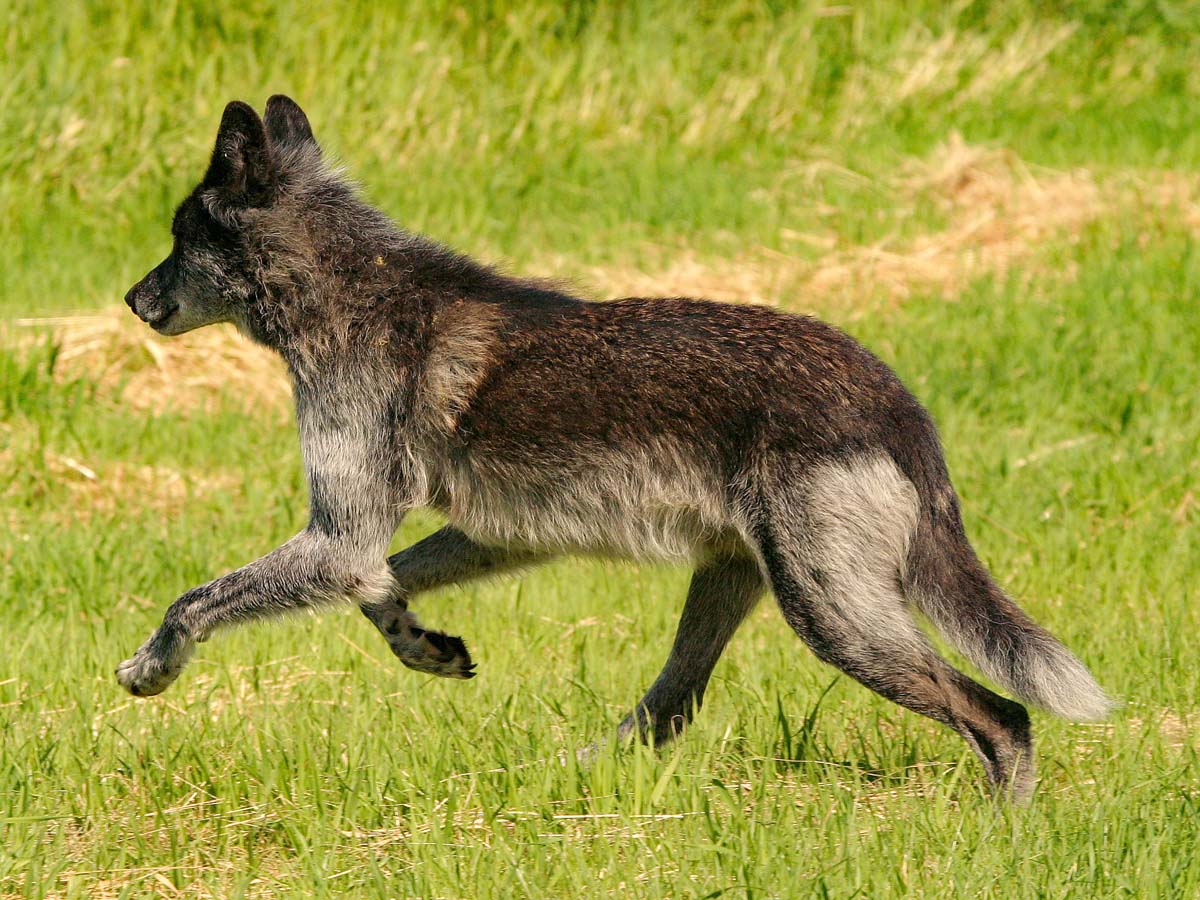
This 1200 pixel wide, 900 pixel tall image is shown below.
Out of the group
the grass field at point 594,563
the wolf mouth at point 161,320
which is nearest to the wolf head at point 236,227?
the wolf mouth at point 161,320

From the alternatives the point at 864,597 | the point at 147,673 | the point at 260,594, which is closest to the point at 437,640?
the point at 260,594

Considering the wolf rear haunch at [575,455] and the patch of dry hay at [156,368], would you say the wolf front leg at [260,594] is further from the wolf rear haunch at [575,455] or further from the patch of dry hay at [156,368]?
the patch of dry hay at [156,368]

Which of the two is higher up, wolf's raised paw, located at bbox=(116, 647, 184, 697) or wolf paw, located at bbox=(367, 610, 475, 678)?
wolf paw, located at bbox=(367, 610, 475, 678)

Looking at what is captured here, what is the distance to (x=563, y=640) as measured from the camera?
22.3ft

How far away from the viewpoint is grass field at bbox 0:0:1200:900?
449 cm

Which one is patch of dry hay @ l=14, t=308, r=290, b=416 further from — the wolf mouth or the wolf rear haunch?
the wolf rear haunch

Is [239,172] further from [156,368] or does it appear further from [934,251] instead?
[934,251]

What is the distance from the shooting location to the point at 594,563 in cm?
787

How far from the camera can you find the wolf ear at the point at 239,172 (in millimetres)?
5594

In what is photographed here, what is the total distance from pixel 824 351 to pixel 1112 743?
155 centimetres

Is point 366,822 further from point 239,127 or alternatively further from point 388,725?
point 239,127

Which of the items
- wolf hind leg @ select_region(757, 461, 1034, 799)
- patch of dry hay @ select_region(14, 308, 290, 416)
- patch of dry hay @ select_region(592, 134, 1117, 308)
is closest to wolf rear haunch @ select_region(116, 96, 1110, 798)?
wolf hind leg @ select_region(757, 461, 1034, 799)

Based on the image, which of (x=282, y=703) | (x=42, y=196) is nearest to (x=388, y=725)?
(x=282, y=703)

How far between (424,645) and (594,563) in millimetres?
2514
